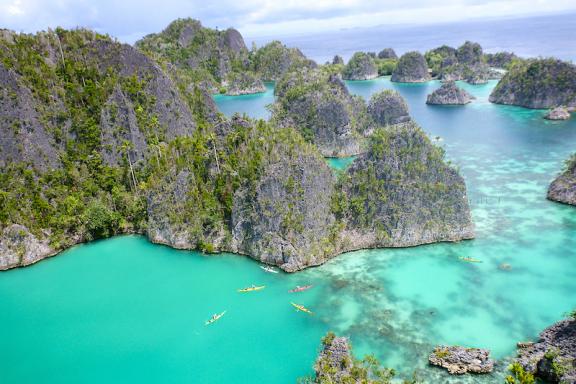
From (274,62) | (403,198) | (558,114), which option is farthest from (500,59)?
(403,198)

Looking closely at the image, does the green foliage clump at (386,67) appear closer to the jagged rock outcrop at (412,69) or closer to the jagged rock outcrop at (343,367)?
the jagged rock outcrop at (412,69)

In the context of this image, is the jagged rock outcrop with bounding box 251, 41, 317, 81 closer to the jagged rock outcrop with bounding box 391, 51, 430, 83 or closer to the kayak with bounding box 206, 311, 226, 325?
the jagged rock outcrop with bounding box 391, 51, 430, 83

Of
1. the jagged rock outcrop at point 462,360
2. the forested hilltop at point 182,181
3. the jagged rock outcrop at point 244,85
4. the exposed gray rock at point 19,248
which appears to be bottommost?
the jagged rock outcrop at point 462,360

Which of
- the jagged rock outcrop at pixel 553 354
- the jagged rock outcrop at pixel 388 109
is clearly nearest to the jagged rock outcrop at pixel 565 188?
the jagged rock outcrop at pixel 553 354

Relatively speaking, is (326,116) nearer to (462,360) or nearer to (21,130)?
(21,130)

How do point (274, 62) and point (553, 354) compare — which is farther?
point (274, 62)

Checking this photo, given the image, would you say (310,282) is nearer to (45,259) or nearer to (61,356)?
(61,356)
